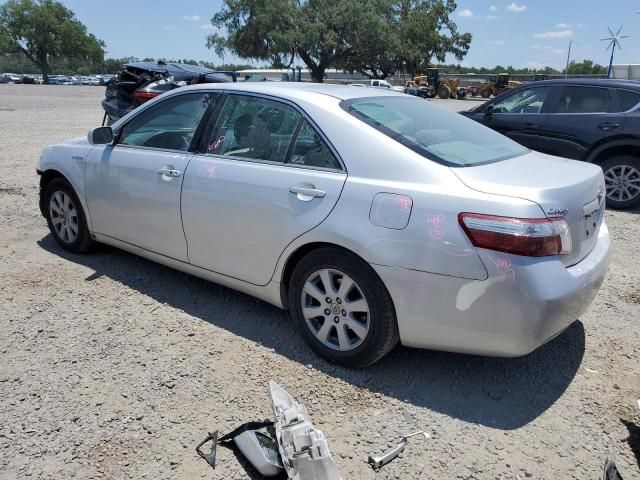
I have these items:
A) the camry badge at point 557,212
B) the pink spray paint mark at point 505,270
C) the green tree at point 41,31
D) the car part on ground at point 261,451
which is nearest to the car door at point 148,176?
the car part on ground at point 261,451

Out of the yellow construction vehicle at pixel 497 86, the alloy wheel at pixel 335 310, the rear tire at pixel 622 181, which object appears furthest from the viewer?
the yellow construction vehicle at pixel 497 86

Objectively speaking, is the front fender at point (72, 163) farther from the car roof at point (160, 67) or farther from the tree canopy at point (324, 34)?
the tree canopy at point (324, 34)

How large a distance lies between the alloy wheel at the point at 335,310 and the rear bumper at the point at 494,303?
0.24m

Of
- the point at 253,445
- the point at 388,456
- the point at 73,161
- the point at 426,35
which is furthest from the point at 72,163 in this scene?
the point at 426,35

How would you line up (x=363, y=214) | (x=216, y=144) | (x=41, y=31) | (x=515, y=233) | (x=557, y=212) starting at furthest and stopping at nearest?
1. (x=41, y=31)
2. (x=216, y=144)
3. (x=363, y=214)
4. (x=557, y=212)
5. (x=515, y=233)

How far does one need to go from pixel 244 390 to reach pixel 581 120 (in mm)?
6353

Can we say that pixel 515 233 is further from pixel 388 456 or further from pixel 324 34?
pixel 324 34

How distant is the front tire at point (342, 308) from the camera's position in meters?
2.86

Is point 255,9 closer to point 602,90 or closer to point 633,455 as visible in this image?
point 602,90

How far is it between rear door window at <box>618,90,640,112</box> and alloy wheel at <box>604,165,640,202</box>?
2.56 ft

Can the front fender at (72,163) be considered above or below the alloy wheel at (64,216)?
above

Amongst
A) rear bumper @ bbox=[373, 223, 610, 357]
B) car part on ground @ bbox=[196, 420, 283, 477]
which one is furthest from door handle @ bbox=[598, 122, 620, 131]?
car part on ground @ bbox=[196, 420, 283, 477]

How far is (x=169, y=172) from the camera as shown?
3.74 m

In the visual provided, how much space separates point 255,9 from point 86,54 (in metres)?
42.2
